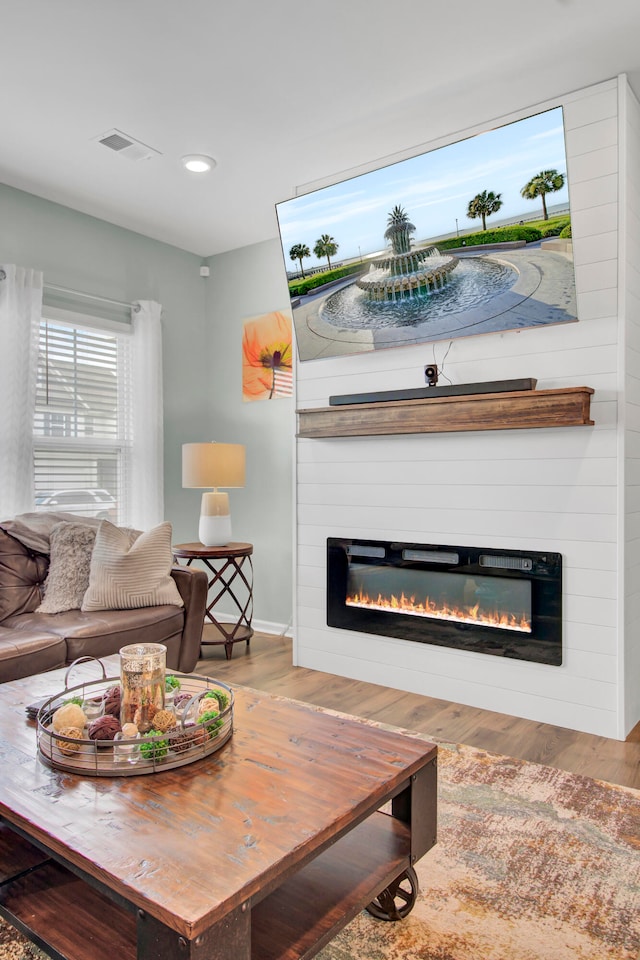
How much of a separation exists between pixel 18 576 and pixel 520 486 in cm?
241

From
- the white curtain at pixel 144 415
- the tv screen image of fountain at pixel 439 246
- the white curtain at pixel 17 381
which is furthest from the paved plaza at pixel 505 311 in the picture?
the white curtain at pixel 17 381

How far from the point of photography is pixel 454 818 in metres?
2.05

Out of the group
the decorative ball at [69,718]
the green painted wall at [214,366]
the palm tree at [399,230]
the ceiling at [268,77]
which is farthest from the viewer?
the green painted wall at [214,366]

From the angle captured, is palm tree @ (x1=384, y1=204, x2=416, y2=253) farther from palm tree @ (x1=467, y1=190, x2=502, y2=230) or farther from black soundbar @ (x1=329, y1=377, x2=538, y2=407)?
black soundbar @ (x1=329, y1=377, x2=538, y2=407)

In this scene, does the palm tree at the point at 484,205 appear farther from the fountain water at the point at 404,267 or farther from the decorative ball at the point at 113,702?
the decorative ball at the point at 113,702

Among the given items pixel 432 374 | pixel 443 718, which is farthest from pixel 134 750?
pixel 432 374

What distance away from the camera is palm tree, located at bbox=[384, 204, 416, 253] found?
3.10 m

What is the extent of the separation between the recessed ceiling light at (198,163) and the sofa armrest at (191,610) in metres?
2.13

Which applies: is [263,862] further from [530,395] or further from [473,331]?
[473,331]

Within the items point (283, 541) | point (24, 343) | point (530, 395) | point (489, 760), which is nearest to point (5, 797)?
point (489, 760)

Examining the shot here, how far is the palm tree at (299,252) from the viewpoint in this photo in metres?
3.47

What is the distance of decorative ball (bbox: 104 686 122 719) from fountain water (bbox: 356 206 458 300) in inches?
89.7

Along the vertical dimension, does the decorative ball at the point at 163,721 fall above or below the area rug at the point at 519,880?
above

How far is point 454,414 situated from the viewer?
3045 mm
